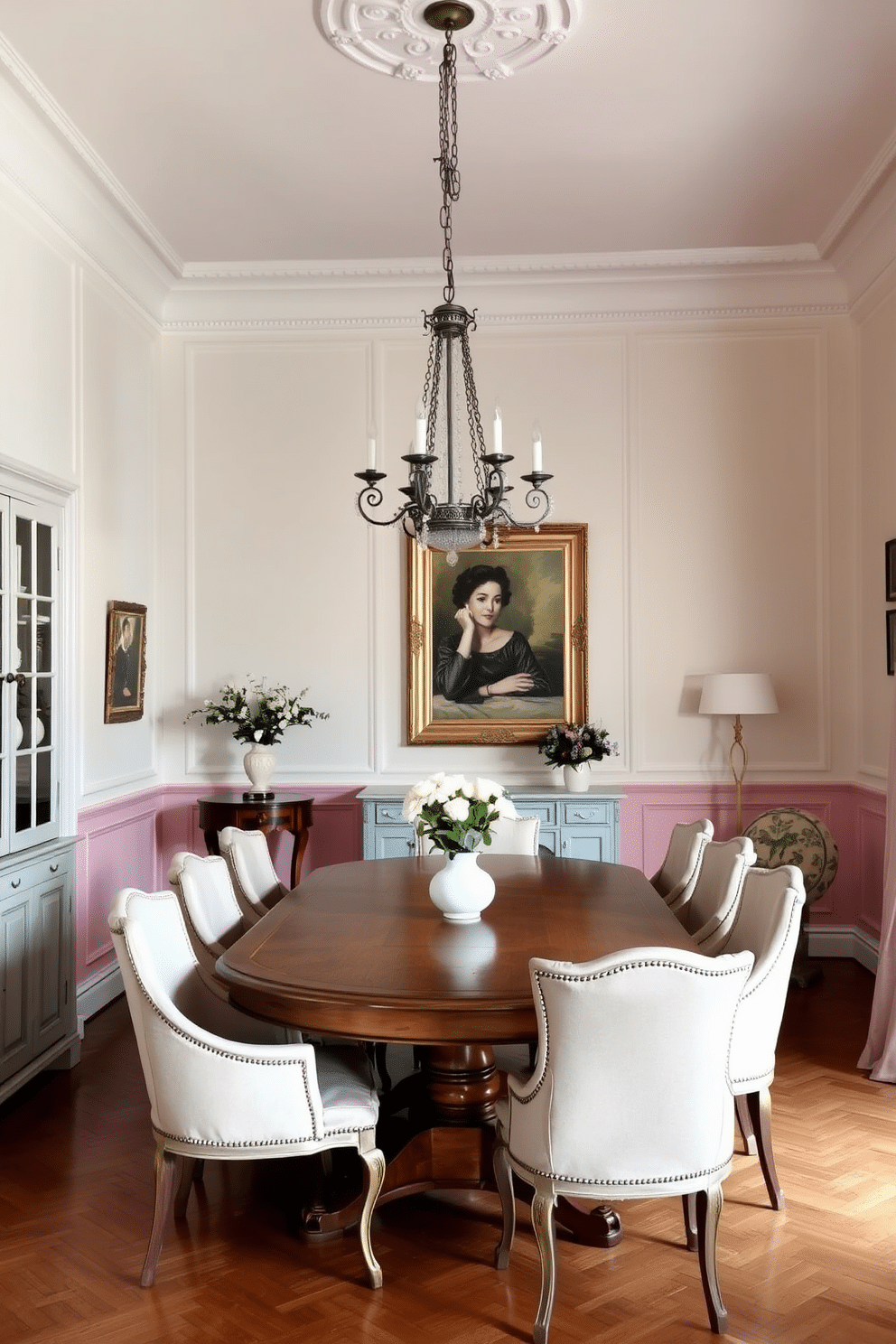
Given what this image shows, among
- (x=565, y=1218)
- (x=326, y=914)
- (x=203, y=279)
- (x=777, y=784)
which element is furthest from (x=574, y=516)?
(x=565, y=1218)

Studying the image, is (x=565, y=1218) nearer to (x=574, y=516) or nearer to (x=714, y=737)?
(x=714, y=737)

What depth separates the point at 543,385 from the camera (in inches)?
267

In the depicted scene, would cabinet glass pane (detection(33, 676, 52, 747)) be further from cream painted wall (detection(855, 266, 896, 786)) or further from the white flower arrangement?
cream painted wall (detection(855, 266, 896, 786))

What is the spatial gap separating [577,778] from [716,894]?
2266mm

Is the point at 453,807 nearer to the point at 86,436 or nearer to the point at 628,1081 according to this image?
the point at 628,1081

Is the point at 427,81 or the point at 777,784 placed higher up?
the point at 427,81

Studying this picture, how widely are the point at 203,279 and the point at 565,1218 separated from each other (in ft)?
17.8

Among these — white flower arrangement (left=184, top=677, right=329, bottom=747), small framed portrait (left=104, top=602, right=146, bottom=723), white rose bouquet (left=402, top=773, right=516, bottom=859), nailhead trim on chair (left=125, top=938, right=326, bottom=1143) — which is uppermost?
small framed portrait (left=104, top=602, right=146, bottom=723)

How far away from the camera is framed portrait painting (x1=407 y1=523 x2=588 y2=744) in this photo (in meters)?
6.67

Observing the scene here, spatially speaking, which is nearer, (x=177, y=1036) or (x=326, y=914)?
(x=177, y=1036)

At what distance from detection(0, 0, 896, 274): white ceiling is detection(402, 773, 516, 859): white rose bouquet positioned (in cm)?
276

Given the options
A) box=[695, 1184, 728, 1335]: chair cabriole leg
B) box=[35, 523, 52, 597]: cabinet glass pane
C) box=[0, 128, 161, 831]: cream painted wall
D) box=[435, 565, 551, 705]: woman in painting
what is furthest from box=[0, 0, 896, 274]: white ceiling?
box=[695, 1184, 728, 1335]: chair cabriole leg

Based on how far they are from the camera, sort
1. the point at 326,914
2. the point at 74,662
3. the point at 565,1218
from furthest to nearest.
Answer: the point at 74,662 → the point at 326,914 → the point at 565,1218

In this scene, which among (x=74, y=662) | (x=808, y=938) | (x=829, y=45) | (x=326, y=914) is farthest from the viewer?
(x=808, y=938)
